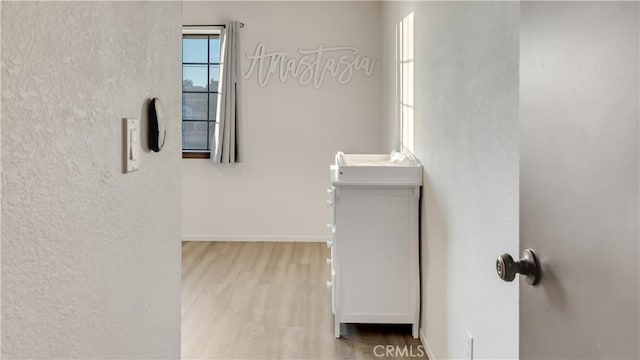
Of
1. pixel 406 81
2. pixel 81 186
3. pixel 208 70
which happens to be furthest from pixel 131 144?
pixel 208 70

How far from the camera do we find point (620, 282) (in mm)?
632

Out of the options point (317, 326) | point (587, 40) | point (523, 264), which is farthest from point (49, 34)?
point (317, 326)

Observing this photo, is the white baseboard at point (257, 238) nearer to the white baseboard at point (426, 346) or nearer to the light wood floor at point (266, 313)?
the light wood floor at point (266, 313)

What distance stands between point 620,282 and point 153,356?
3.27 ft

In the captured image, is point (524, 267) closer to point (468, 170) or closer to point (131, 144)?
point (131, 144)

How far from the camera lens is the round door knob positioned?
35.3 inches

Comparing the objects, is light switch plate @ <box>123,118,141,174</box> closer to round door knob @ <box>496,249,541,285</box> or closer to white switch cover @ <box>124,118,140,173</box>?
white switch cover @ <box>124,118,140,173</box>

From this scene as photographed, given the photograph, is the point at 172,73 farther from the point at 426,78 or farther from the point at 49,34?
the point at 426,78

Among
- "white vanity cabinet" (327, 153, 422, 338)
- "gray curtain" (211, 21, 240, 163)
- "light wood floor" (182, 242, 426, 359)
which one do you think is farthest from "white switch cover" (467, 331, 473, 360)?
"gray curtain" (211, 21, 240, 163)

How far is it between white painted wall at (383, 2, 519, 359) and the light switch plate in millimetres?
992

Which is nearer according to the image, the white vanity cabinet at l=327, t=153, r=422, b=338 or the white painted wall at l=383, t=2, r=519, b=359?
the white painted wall at l=383, t=2, r=519, b=359

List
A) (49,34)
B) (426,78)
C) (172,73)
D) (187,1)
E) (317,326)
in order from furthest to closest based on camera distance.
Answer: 1. (187,1)
2. (317,326)
3. (426,78)
4. (172,73)
5. (49,34)

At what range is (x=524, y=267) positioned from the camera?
928mm

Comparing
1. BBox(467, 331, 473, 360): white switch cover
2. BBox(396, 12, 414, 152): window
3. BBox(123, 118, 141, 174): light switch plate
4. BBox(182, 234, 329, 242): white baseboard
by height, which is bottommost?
BBox(467, 331, 473, 360): white switch cover
